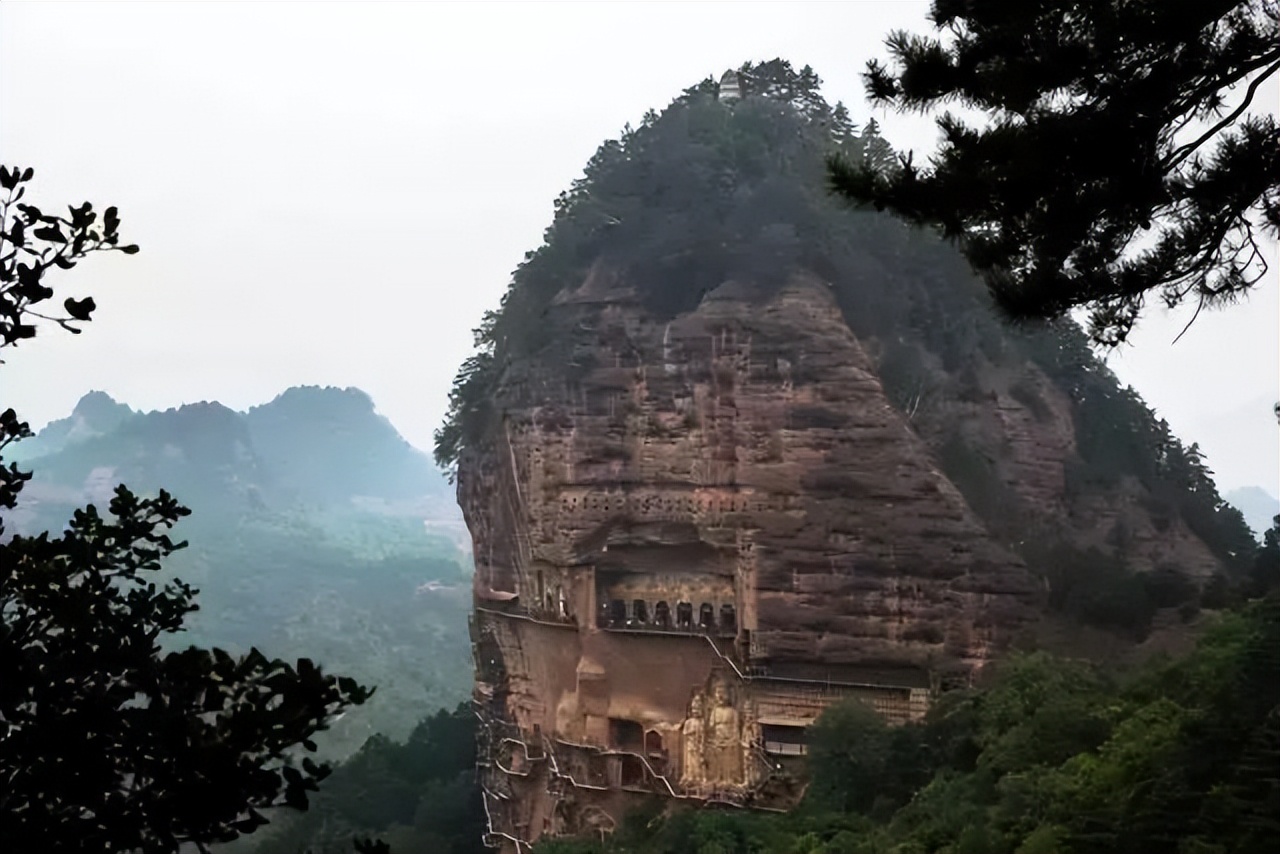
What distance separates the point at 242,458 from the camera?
106 ft

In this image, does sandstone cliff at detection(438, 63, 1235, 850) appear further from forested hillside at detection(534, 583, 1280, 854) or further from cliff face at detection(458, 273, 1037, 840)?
forested hillside at detection(534, 583, 1280, 854)

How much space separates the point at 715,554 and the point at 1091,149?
9.25 m

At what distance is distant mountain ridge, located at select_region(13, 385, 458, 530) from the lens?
95.9 ft

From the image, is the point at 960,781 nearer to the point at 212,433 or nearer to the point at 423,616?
the point at 423,616

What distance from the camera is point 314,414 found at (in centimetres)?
3706

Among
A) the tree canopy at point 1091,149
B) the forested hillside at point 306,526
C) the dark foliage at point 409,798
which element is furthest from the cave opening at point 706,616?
the forested hillside at point 306,526

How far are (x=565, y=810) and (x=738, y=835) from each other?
146 inches

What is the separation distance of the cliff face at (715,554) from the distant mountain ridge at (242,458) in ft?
44.6

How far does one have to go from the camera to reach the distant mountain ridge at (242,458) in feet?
95.9

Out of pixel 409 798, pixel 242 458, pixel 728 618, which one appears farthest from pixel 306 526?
pixel 728 618

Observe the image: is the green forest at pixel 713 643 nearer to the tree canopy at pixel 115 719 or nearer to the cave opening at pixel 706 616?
the tree canopy at pixel 115 719

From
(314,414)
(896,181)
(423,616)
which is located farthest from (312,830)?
(314,414)

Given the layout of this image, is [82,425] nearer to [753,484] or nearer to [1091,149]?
[753,484]

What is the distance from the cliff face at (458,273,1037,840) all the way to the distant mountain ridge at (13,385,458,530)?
13598mm
